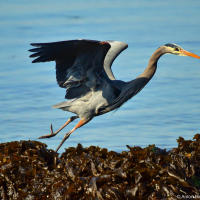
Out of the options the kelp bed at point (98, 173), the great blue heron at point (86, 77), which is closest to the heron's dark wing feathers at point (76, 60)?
the great blue heron at point (86, 77)

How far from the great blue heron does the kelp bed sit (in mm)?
1404

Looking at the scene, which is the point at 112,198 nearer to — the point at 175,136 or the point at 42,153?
the point at 42,153

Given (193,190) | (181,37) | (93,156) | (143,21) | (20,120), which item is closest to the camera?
(193,190)

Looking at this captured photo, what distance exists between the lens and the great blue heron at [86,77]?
27.2ft

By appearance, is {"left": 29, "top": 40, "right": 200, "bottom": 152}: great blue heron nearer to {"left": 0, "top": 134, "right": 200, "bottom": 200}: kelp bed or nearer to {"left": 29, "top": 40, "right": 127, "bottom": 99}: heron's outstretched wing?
{"left": 29, "top": 40, "right": 127, "bottom": 99}: heron's outstretched wing

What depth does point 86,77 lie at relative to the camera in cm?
887

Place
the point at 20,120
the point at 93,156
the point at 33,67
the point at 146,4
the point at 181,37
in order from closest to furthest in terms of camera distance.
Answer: the point at 93,156, the point at 20,120, the point at 33,67, the point at 181,37, the point at 146,4

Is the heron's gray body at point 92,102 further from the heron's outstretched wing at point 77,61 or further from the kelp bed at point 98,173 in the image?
the kelp bed at point 98,173

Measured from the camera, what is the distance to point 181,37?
598 inches

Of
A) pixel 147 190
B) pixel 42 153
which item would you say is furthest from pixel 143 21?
pixel 147 190

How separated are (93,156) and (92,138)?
3223mm

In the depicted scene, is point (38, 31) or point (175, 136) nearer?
point (175, 136)

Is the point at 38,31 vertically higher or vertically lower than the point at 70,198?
higher

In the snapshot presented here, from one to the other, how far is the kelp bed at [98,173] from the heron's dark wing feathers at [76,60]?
4.40 ft
